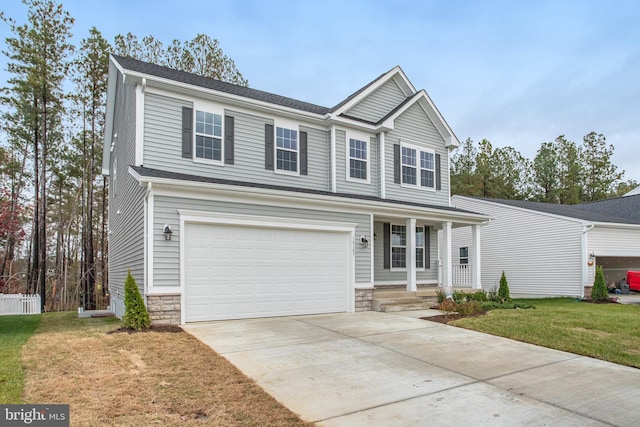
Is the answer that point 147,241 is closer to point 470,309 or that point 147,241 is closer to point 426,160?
point 470,309

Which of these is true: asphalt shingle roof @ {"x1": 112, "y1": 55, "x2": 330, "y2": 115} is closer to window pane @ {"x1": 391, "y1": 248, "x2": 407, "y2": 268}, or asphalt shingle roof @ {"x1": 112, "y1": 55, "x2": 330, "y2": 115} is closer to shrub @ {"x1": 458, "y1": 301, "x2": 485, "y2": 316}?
window pane @ {"x1": 391, "y1": 248, "x2": 407, "y2": 268}

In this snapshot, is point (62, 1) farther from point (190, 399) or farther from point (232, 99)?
point (190, 399)

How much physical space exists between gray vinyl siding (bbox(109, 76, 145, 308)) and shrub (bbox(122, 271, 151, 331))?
0.76 m

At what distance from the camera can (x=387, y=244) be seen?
557 inches

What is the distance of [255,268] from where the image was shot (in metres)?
9.79

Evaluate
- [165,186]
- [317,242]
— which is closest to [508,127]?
[317,242]

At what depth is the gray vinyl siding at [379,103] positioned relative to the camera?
13812 mm

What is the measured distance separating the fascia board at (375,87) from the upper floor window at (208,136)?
3618mm

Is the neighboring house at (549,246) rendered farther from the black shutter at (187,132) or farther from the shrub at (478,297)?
the black shutter at (187,132)

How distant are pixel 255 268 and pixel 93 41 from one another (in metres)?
16.3

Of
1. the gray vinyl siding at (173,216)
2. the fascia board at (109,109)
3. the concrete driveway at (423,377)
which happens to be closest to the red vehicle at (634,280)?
the concrete driveway at (423,377)

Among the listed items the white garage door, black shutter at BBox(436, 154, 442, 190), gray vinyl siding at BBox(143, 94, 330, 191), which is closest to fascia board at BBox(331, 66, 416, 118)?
gray vinyl siding at BBox(143, 94, 330, 191)

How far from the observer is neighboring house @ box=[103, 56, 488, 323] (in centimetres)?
895

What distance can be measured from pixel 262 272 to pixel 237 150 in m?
3.56
